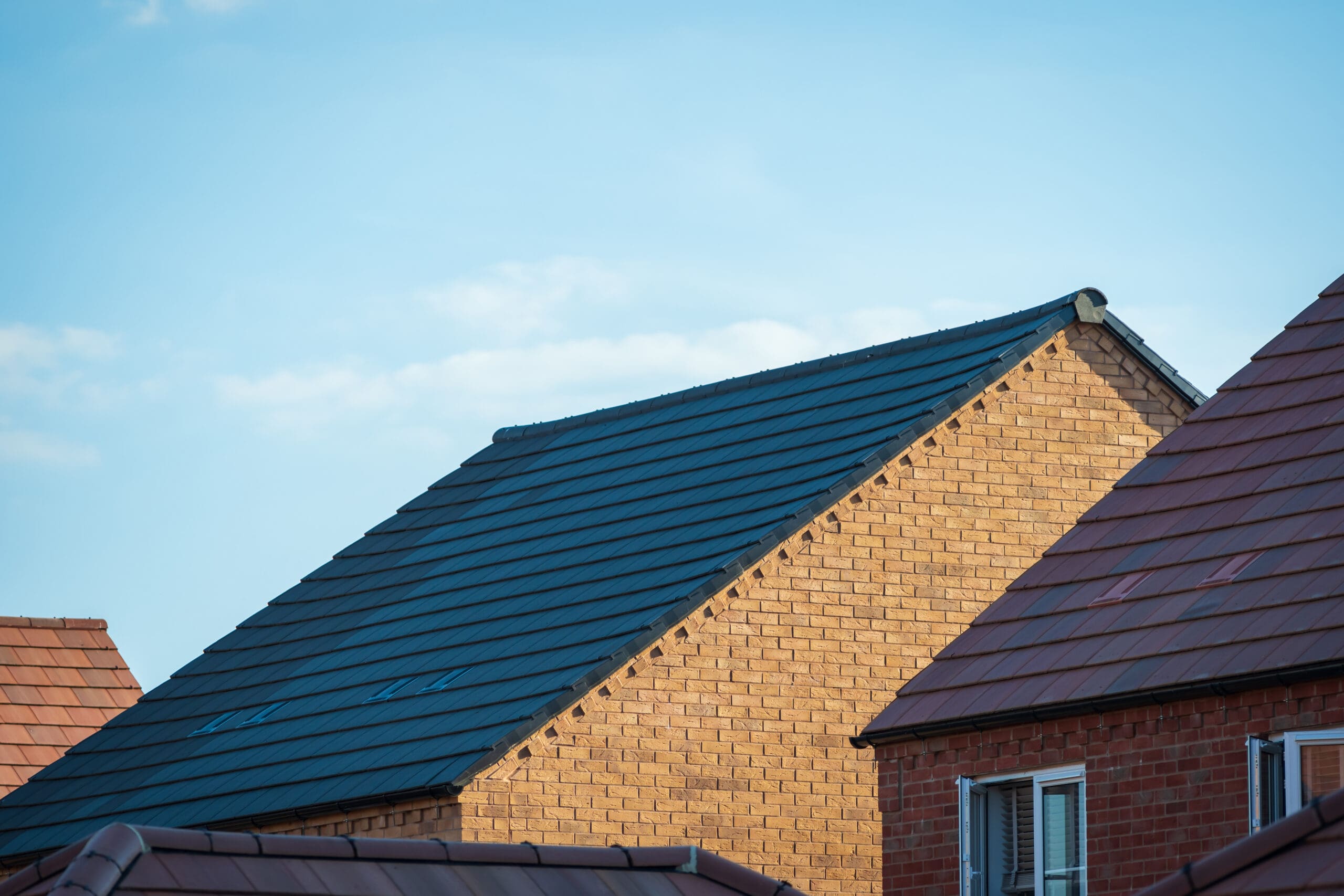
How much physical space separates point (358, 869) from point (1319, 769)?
6.64m

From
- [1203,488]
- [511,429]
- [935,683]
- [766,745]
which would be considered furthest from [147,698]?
[1203,488]

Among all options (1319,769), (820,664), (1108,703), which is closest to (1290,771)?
(1319,769)

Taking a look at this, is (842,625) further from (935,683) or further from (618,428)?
(618,428)

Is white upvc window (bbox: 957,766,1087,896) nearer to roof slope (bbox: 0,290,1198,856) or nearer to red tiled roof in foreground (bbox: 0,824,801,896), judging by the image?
red tiled roof in foreground (bbox: 0,824,801,896)

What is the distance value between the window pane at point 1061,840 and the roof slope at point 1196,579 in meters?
0.64

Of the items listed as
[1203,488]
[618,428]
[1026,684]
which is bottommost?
[1026,684]

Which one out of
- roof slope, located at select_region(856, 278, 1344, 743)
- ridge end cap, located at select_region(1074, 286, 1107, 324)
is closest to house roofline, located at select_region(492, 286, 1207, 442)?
ridge end cap, located at select_region(1074, 286, 1107, 324)

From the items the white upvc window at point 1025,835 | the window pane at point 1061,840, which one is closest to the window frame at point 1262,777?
the white upvc window at point 1025,835

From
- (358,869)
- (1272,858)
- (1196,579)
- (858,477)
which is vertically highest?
(858,477)

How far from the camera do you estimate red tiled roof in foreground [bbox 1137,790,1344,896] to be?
10.3 meters

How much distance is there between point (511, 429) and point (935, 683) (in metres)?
13.4

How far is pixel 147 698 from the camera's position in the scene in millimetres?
28172

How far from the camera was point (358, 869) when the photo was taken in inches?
502

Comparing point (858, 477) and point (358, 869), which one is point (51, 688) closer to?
point (858, 477)
